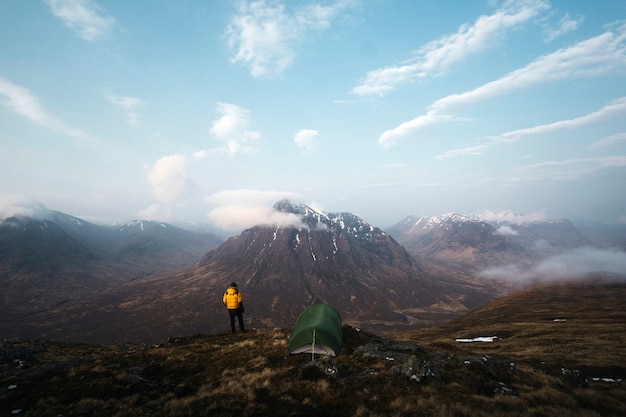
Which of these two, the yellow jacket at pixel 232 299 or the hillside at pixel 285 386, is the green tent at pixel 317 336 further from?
the yellow jacket at pixel 232 299

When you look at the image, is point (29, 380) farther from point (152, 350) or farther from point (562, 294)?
point (562, 294)

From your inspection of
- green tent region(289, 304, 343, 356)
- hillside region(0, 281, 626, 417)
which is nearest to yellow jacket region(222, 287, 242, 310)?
hillside region(0, 281, 626, 417)

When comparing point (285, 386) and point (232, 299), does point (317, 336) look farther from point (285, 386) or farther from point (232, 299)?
point (232, 299)

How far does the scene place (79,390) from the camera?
586 inches

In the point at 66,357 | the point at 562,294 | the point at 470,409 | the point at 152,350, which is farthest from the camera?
the point at 562,294

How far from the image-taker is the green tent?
19.0 m

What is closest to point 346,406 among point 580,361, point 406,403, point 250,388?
point 406,403

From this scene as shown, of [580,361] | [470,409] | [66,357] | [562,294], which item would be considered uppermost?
[470,409]

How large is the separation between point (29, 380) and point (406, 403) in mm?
19985

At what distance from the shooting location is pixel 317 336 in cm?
1889

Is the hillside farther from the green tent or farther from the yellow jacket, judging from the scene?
the yellow jacket

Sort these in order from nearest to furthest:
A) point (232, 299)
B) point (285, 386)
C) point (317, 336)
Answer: point (285, 386) < point (317, 336) < point (232, 299)

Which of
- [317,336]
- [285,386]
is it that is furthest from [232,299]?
[285,386]

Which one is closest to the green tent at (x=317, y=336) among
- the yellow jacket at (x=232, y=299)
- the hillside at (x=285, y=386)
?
the hillside at (x=285, y=386)
